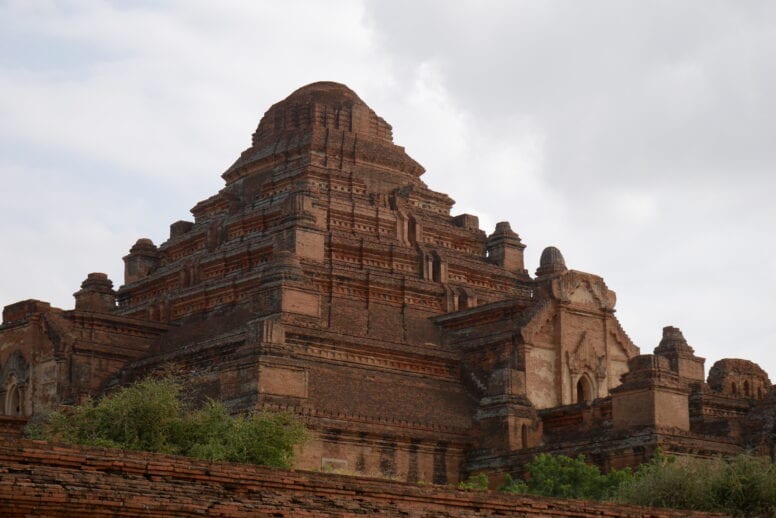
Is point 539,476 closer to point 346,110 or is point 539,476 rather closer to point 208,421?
point 208,421

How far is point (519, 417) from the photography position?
39125mm

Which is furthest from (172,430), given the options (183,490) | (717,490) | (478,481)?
(183,490)

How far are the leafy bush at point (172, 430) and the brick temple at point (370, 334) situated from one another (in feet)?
14.1

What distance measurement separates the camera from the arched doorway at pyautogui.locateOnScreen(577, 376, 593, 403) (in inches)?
1694

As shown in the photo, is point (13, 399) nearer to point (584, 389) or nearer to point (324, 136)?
point (324, 136)

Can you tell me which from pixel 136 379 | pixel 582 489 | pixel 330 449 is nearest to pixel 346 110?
pixel 136 379

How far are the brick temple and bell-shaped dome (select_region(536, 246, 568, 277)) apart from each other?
0.06 metres

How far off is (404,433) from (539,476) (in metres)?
5.04

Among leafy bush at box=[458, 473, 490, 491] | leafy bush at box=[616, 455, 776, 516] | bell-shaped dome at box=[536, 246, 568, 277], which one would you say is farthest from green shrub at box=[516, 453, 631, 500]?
bell-shaped dome at box=[536, 246, 568, 277]

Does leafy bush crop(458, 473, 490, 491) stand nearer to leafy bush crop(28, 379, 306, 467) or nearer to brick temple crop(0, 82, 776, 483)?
brick temple crop(0, 82, 776, 483)

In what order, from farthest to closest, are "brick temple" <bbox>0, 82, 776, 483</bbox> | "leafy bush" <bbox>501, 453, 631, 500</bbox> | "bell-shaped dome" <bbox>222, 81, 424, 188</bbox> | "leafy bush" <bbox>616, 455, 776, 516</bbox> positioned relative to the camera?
"bell-shaped dome" <bbox>222, 81, 424, 188</bbox> < "brick temple" <bbox>0, 82, 776, 483</bbox> < "leafy bush" <bbox>501, 453, 631, 500</bbox> < "leafy bush" <bbox>616, 455, 776, 516</bbox>

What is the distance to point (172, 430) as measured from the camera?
100 ft

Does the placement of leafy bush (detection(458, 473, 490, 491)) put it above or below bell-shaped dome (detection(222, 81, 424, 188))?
below

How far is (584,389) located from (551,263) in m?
4.60
